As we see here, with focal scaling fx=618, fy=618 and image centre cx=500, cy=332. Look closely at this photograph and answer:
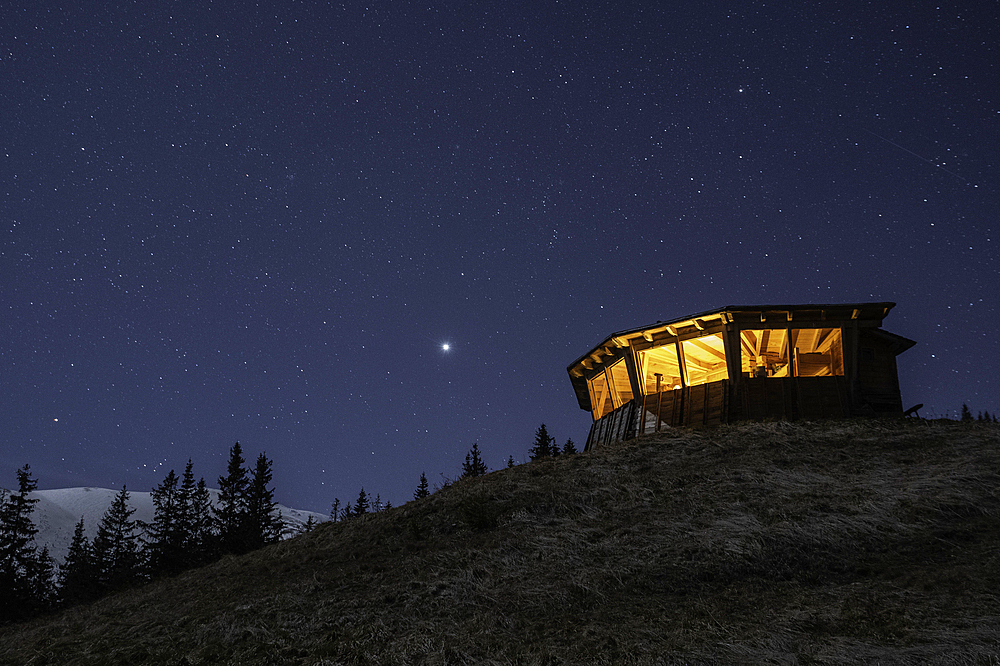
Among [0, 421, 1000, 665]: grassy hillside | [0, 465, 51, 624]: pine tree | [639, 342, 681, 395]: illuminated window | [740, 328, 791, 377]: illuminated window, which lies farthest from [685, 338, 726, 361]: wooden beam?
[0, 465, 51, 624]: pine tree

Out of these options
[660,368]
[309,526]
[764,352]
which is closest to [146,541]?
[309,526]

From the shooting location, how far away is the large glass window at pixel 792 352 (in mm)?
25781

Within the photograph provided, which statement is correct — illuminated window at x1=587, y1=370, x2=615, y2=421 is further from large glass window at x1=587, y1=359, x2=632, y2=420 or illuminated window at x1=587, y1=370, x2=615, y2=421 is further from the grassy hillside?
the grassy hillside

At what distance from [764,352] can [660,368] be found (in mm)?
4622

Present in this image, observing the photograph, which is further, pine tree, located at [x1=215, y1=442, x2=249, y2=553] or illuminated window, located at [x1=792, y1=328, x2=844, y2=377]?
pine tree, located at [x1=215, y1=442, x2=249, y2=553]

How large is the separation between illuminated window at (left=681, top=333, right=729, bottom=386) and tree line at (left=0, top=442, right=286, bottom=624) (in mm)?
31781

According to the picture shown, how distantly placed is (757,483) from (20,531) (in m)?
48.2

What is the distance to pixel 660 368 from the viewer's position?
29328 mm

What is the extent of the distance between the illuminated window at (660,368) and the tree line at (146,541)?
98.2 feet

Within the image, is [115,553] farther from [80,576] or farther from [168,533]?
[168,533]

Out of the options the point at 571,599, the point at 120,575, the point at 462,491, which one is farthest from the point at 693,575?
the point at 120,575

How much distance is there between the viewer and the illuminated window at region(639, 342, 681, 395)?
2828 centimetres

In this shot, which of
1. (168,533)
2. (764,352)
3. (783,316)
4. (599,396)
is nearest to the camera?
(783,316)

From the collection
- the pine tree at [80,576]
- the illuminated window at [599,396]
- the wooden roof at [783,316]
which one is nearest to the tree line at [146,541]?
the pine tree at [80,576]
